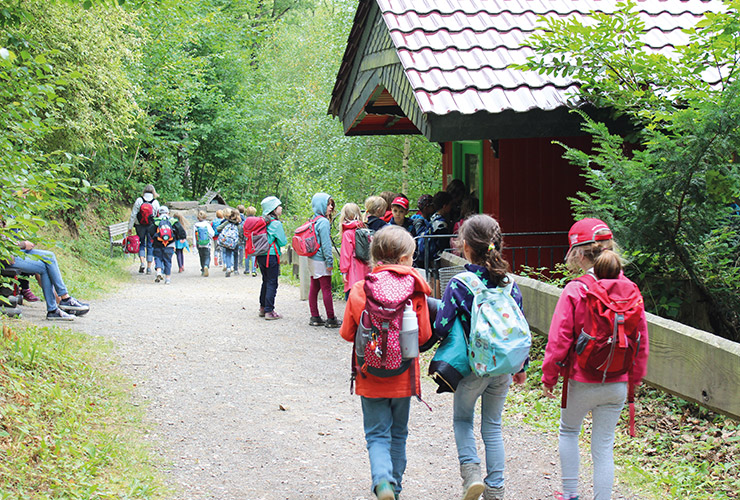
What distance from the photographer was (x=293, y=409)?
6.37 metres

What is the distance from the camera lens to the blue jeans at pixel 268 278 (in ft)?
34.9

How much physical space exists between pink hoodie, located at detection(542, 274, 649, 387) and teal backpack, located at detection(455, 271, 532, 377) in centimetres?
15

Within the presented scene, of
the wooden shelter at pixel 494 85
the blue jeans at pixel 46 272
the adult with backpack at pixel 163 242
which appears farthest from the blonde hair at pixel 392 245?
the adult with backpack at pixel 163 242

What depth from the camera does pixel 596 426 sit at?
13.3 feet

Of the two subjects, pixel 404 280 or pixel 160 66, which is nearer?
pixel 404 280

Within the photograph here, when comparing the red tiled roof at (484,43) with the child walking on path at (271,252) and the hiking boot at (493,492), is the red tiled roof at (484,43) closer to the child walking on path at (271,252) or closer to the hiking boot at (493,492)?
the child walking on path at (271,252)

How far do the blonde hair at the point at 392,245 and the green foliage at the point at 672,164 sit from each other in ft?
8.57

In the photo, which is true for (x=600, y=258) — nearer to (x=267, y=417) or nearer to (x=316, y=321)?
(x=267, y=417)

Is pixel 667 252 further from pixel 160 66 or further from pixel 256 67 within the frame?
pixel 256 67

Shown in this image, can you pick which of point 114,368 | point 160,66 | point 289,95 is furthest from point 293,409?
point 289,95

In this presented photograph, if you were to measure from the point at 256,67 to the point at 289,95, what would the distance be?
576 centimetres

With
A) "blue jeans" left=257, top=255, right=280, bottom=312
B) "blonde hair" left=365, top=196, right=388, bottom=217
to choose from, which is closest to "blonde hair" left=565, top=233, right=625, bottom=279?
"blonde hair" left=365, top=196, right=388, bottom=217

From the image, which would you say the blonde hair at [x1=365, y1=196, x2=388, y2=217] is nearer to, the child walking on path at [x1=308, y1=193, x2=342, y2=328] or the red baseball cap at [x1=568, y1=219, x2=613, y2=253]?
the child walking on path at [x1=308, y1=193, x2=342, y2=328]

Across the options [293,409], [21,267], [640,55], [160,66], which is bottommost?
[293,409]
